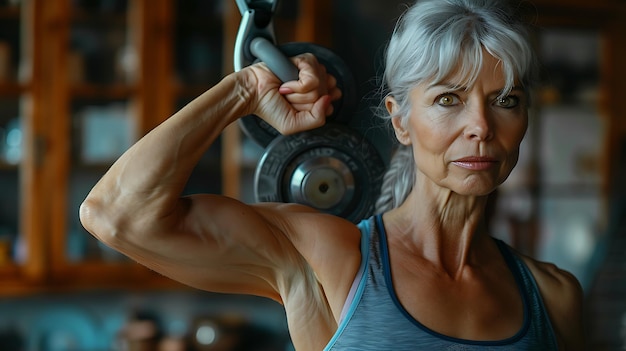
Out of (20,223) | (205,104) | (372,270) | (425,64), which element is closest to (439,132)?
(425,64)

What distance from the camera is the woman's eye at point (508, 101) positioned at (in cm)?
109

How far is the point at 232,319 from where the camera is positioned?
342 centimetres

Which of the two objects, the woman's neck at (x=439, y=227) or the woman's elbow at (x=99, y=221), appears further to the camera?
the woman's neck at (x=439, y=227)

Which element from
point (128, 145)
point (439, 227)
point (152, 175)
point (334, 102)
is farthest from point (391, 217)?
point (128, 145)

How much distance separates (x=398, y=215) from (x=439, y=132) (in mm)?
157

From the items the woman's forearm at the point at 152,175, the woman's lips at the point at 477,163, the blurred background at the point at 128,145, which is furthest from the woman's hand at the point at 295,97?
the blurred background at the point at 128,145

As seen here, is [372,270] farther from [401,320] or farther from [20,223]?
[20,223]

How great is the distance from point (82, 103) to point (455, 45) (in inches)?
89.7

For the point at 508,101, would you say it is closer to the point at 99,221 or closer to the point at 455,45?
the point at 455,45

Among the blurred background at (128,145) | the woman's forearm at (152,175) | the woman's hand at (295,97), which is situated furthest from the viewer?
the blurred background at (128,145)

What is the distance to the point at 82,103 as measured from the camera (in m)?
3.11

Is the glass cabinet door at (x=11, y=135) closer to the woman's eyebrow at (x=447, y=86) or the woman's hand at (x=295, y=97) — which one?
the woman's hand at (x=295, y=97)

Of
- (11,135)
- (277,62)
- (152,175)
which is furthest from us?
(11,135)

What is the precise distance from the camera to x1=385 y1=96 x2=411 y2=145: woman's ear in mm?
1174
